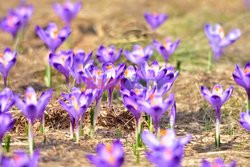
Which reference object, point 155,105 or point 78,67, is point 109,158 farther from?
point 78,67

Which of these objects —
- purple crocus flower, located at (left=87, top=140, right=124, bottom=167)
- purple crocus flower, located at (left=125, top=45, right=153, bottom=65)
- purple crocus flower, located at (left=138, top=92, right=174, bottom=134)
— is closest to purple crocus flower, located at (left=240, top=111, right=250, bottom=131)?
purple crocus flower, located at (left=138, top=92, right=174, bottom=134)

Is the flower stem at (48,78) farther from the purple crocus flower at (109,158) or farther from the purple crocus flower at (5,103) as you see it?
the purple crocus flower at (109,158)

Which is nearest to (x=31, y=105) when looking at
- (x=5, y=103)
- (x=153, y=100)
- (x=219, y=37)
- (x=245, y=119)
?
(x=5, y=103)

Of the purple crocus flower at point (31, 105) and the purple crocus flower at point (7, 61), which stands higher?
the purple crocus flower at point (7, 61)

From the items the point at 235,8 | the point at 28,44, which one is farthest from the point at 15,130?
the point at 235,8

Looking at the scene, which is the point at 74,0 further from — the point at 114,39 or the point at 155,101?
the point at 155,101

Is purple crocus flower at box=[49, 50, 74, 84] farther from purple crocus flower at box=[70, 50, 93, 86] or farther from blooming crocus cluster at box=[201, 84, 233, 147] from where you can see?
blooming crocus cluster at box=[201, 84, 233, 147]

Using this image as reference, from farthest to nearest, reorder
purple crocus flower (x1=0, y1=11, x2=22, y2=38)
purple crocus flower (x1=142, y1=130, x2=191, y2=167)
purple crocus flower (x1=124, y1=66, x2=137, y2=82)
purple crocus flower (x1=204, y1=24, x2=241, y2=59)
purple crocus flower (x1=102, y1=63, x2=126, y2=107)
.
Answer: purple crocus flower (x1=0, y1=11, x2=22, y2=38) → purple crocus flower (x1=204, y1=24, x2=241, y2=59) → purple crocus flower (x1=124, y1=66, x2=137, y2=82) → purple crocus flower (x1=102, y1=63, x2=126, y2=107) → purple crocus flower (x1=142, y1=130, x2=191, y2=167)

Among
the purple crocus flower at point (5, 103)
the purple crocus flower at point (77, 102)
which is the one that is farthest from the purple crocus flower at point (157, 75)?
the purple crocus flower at point (5, 103)
